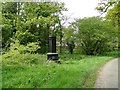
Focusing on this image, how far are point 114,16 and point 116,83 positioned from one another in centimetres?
596

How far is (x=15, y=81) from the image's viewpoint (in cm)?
725

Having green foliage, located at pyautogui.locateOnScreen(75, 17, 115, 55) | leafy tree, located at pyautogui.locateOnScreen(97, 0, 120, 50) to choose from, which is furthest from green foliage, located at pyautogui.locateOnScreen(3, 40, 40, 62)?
green foliage, located at pyautogui.locateOnScreen(75, 17, 115, 55)

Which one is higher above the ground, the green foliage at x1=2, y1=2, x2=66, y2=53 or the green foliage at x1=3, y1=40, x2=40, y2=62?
the green foliage at x1=2, y1=2, x2=66, y2=53

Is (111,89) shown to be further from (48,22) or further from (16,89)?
(48,22)

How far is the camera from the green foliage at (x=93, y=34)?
24438mm

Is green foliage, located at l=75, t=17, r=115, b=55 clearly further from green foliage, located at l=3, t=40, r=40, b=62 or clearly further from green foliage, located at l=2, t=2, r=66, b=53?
green foliage, located at l=3, t=40, r=40, b=62

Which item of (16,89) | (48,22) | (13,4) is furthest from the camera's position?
(13,4)

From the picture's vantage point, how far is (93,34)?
79.9 ft

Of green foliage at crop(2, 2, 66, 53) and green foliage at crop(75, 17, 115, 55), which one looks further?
green foliage at crop(75, 17, 115, 55)

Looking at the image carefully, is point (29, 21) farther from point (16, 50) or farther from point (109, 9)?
point (109, 9)

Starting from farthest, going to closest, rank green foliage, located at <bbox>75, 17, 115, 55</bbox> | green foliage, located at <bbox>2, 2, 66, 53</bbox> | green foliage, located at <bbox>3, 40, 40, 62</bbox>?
green foliage, located at <bbox>75, 17, 115, 55</bbox>
green foliage, located at <bbox>2, 2, 66, 53</bbox>
green foliage, located at <bbox>3, 40, 40, 62</bbox>

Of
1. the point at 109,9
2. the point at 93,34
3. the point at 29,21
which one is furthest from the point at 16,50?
the point at 93,34

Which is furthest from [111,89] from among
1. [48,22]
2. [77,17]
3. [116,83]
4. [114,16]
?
[77,17]

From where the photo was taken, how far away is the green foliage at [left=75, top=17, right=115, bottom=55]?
80.2 feet
